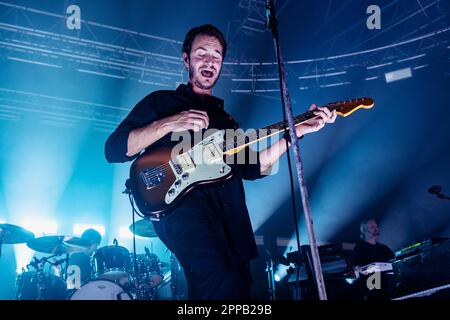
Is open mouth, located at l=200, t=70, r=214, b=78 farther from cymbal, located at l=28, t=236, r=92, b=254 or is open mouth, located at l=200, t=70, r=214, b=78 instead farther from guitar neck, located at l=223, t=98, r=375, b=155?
cymbal, located at l=28, t=236, r=92, b=254

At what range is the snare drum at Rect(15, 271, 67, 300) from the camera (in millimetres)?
7244

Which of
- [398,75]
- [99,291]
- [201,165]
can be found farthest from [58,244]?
[398,75]

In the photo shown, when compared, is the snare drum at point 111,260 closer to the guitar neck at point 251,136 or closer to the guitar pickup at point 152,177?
the guitar pickup at point 152,177

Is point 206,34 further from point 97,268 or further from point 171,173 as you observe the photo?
point 97,268

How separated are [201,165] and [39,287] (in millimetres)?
6142

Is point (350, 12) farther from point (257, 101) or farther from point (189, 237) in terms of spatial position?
point (189, 237)

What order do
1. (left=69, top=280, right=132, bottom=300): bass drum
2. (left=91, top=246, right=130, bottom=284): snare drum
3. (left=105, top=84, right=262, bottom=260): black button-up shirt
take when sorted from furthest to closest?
1. (left=91, top=246, right=130, bottom=284): snare drum
2. (left=69, top=280, right=132, bottom=300): bass drum
3. (left=105, top=84, right=262, bottom=260): black button-up shirt

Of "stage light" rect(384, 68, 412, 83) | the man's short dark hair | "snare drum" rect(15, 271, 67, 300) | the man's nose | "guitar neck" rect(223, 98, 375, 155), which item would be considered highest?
"stage light" rect(384, 68, 412, 83)

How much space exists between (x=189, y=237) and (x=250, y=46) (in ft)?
29.2

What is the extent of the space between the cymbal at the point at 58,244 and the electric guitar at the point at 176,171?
540 centimetres

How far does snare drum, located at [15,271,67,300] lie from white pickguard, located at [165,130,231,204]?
5.73 m

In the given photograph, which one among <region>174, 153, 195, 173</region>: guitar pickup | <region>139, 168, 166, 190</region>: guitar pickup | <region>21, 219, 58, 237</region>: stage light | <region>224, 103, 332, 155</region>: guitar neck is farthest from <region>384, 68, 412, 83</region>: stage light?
<region>21, 219, 58, 237</region>: stage light
